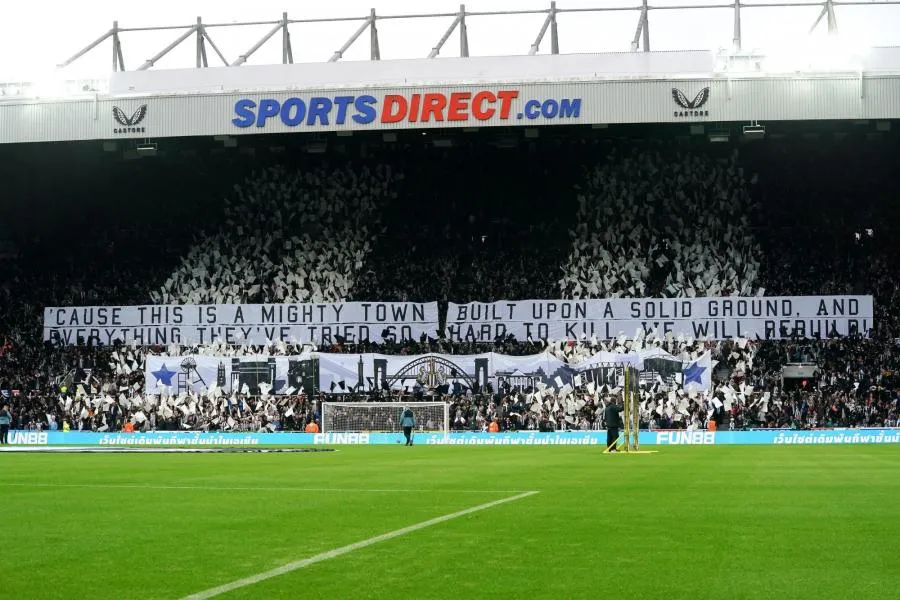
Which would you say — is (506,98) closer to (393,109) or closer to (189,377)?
(393,109)

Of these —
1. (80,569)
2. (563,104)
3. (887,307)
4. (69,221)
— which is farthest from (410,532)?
(69,221)

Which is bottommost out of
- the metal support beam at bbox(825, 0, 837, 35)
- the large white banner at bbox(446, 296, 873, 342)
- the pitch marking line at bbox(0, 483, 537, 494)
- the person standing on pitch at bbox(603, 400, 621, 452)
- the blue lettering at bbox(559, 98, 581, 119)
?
the pitch marking line at bbox(0, 483, 537, 494)

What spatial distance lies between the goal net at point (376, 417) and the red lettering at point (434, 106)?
Answer: 12227 millimetres

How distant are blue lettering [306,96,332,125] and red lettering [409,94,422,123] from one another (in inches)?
140

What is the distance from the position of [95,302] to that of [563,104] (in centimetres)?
2442

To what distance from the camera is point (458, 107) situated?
168 ft

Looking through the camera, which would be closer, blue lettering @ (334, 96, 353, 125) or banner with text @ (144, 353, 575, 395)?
blue lettering @ (334, 96, 353, 125)

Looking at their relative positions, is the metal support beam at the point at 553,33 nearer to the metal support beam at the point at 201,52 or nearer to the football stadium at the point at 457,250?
the football stadium at the point at 457,250

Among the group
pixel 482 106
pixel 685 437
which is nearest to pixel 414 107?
pixel 482 106

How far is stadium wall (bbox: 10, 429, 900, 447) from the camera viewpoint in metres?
44.4

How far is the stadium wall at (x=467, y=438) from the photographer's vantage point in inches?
1748

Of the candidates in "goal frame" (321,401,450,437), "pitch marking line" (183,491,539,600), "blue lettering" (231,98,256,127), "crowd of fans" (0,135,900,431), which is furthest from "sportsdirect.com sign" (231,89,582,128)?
"pitch marking line" (183,491,539,600)

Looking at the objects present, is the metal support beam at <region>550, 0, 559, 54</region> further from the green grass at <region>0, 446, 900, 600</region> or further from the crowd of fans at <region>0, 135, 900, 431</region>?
the green grass at <region>0, 446, 900, 600</region>

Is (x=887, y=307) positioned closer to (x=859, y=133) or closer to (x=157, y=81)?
(x=859, y=133)
